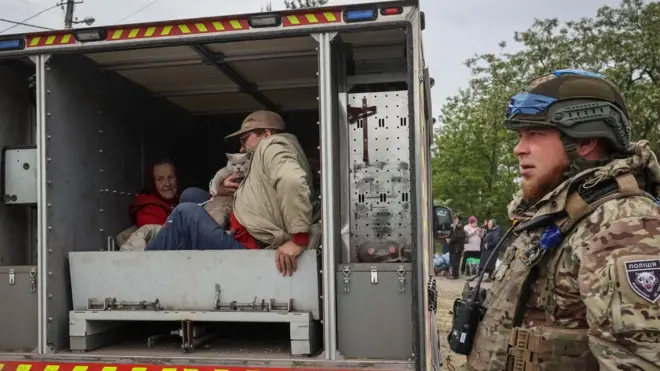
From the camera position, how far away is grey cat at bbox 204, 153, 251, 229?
4430 millimetres

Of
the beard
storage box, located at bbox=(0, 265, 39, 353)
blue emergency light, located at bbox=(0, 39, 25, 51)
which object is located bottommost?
storage box, located at bbox=(0, 265, 39, 353)

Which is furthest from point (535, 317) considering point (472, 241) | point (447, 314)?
point (472, 241)

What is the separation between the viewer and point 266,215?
3912 mm

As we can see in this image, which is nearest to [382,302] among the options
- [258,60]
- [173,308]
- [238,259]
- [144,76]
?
[238,259]

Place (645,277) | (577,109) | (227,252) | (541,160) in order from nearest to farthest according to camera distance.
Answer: (645,277), (577,109), (541,160), (227,252)

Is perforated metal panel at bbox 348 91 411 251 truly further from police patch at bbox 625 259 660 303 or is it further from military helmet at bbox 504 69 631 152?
police patch at bbox 625 259 660 303

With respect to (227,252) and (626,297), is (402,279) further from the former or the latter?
(626,297)

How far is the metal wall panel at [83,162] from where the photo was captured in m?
3.81

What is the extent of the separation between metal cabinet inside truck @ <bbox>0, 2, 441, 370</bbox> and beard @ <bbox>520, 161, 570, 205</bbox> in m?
1.12

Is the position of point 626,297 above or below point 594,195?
below

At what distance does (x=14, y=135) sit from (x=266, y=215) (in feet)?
5.44

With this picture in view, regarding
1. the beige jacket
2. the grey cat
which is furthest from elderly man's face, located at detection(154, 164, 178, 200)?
the beige jacket

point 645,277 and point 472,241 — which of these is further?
point 472,241

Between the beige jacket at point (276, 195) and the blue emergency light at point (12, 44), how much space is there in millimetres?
1444
